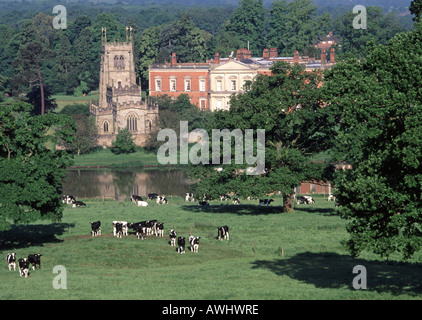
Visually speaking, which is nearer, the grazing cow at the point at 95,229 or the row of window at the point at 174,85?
the grazing cow at the point at 95,229

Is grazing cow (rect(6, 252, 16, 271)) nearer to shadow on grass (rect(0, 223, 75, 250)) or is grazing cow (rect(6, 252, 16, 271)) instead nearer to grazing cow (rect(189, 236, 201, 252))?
shadow on grass (rect(0, 223, 75, 250))

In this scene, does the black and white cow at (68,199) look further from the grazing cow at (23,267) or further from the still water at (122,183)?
the grazing cow at (23,267)

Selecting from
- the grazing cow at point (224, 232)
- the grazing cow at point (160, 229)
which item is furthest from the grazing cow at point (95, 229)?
the grazing cow at point (224, 232)

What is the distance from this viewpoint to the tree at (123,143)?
118 m

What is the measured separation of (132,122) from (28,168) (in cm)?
7676

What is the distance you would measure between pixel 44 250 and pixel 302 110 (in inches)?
821

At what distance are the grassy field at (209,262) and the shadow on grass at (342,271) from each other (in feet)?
0.14

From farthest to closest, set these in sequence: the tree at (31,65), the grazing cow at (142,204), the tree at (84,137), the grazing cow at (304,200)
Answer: the tree at (31,65) < the tree at (84,137) < the grazing cow at (304,200) < the grazing cow at (142,204)

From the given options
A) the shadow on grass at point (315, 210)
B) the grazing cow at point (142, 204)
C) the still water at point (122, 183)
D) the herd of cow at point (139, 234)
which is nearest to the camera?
the herd of cow at point (139, 234)

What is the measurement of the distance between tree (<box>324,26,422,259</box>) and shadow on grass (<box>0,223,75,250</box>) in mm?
21380

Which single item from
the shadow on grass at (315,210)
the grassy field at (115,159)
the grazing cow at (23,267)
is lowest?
the grassy field at (115,159)

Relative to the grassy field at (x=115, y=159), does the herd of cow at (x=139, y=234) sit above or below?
above

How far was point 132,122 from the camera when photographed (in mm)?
123875
